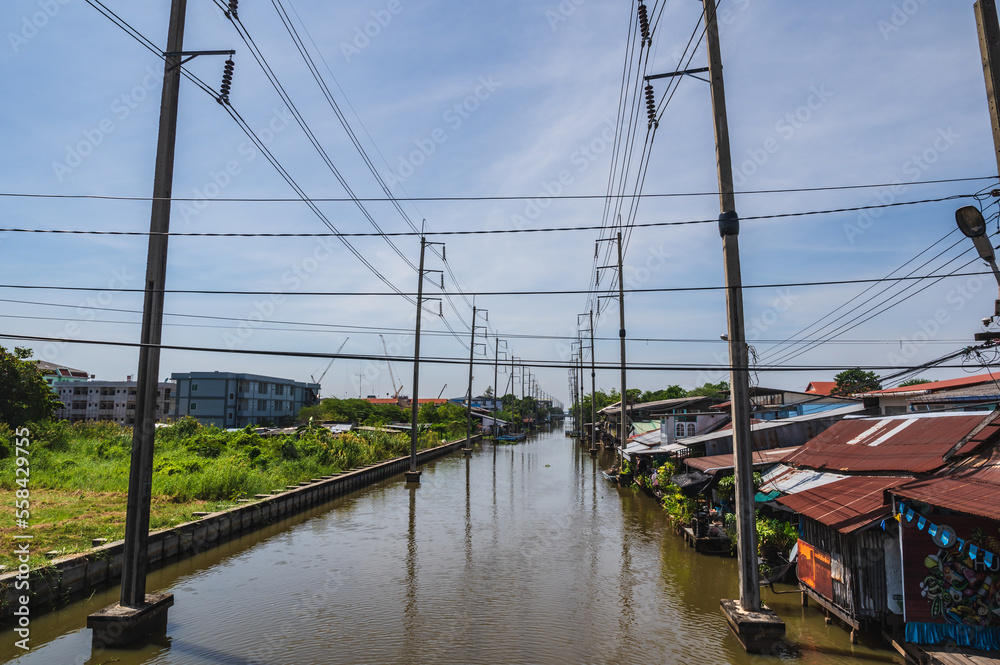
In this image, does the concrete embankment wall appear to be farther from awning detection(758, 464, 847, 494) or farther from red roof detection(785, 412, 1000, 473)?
red roof detection(785, 412, 1000, 473)

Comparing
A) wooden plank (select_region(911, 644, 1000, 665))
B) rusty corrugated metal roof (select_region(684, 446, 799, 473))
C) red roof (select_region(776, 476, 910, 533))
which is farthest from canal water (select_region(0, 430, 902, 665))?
rusty corrugated metal roof (select_region(684, 446, 799, 473))

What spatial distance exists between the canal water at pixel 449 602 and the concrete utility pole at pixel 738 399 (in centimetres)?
62

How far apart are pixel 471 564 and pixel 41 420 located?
36.9 meters

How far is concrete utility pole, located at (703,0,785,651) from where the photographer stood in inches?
414

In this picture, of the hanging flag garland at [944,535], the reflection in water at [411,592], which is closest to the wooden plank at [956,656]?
the hanging flag garland at [944,535]

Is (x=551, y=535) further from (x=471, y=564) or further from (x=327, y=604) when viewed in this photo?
(x=327, y=604)

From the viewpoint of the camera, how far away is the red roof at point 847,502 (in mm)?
9773

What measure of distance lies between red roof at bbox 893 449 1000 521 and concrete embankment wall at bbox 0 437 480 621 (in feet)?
48.8

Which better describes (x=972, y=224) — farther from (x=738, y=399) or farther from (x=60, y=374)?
(x=60, y=374)

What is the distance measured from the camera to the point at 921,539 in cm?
925

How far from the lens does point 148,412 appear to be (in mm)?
11102

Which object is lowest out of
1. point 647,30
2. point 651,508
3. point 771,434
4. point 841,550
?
point 651,508

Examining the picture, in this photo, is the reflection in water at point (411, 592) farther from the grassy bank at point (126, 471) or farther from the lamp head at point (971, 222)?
the lamp head at point (971, 222)

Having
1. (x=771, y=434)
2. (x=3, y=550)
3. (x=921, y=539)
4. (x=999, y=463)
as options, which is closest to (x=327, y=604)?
(x=3, y=550)
